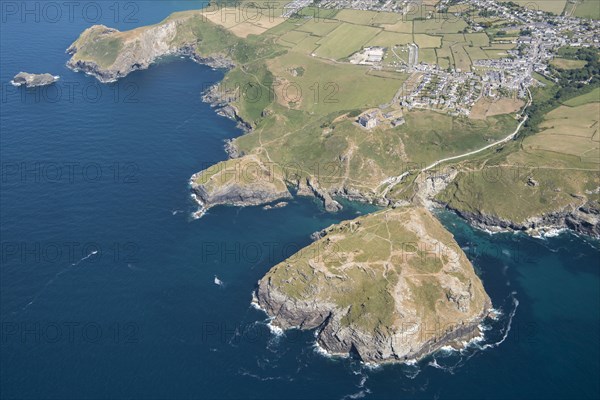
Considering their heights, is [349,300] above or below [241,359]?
above

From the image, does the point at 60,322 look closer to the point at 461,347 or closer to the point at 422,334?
the point at 422,334

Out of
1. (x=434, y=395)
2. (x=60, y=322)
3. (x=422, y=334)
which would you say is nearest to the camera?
(x=434, y=395)

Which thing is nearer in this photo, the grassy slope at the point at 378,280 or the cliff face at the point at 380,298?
the cliff face at the point at 380,298

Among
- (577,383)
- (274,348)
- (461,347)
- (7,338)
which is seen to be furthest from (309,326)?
(7,338)

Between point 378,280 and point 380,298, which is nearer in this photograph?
point 380,298

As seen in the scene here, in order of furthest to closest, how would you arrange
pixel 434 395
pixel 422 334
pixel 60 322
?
1. pixel 60 322
2. pixel 422 334
3. pixel 434 395

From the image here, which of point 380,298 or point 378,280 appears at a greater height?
point 378,280

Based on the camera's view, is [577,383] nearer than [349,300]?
Yes

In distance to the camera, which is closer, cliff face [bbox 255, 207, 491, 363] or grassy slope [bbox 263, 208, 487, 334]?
cliff face [bbox 255, 207, 491, 363]
